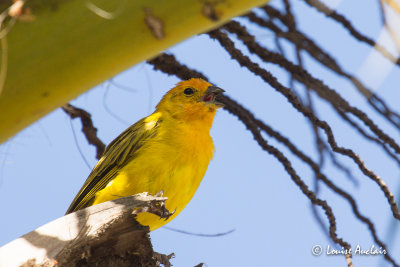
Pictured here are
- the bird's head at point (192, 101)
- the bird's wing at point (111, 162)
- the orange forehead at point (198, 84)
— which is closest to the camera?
the bird's wing at point (111, 162)

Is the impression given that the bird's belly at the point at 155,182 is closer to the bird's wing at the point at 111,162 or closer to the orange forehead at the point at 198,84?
the bird's wing at the point at 111,162

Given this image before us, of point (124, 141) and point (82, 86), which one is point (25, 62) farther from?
point (124, 141)

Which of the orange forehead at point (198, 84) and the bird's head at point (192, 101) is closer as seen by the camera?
the bird's head at point (192, 101)

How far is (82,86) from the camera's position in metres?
1.28

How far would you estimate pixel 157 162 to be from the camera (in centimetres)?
368

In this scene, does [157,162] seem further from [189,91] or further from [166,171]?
[189,91]

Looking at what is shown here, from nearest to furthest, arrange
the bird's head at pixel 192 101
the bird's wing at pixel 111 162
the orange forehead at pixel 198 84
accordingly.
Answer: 1. the bird's wing at pixel 111 162
2. the bird's head at pixel 192 101
3. the orange forehead at pixel 198 84

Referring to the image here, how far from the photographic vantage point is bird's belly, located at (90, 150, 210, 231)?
3576mm

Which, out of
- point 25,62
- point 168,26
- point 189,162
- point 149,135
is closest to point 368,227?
point 189,162

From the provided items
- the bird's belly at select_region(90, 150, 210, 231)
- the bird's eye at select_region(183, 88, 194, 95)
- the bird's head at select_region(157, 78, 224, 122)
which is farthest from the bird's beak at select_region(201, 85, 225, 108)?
the bird's belly at select_region(90, 150, 210, 231)

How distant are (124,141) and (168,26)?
2.85 meters

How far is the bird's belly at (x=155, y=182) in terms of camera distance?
11.7ft

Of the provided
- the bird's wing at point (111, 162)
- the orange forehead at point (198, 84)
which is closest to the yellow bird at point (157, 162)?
the bird's wing at point (111, 162)

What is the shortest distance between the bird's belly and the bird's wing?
0.11 meters
